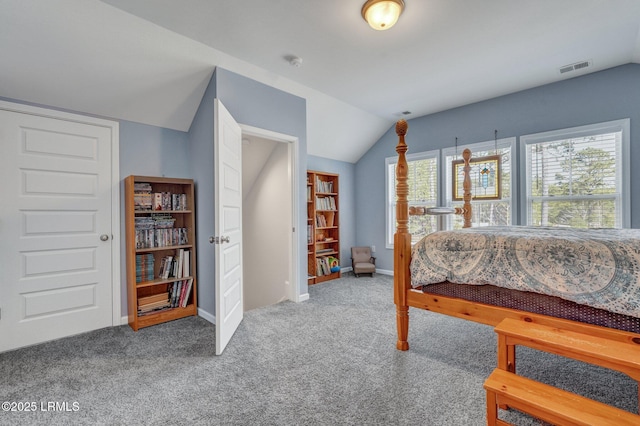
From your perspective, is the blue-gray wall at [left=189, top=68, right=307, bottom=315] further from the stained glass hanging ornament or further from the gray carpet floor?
the stained glass hanging ornament

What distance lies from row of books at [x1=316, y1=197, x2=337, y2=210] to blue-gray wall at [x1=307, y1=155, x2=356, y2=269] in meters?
0.30

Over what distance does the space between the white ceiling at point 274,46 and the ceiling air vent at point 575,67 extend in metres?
0.09

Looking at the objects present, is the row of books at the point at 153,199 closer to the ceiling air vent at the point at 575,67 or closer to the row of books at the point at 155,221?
the row of books at the point at 155,221

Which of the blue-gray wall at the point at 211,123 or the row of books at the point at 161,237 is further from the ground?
the blue-gray wall at the point at 211,123

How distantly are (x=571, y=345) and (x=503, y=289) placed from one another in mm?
451

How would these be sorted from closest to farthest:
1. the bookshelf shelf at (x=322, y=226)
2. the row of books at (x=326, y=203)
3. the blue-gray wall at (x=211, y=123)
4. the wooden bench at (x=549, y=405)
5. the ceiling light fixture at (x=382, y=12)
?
the wooden bench at (x=549, y=405)
the ceiling light fixture at (x=382, y=12)
the blue-gray wall at (x=211, y=123)
the bookshelf shelf at (x=322, y=226)
the row of books at (x=326, y=203)

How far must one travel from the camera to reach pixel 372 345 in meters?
2.30

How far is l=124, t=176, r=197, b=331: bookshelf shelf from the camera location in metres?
2.76

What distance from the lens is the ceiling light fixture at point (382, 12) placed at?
6.61 feet

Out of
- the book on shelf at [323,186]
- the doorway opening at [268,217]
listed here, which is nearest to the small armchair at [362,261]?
the book on shelf at [323,186]

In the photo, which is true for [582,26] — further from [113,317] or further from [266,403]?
[113,317]

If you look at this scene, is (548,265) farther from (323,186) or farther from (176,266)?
(323,186)


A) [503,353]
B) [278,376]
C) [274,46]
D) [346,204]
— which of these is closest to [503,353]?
[503,353]

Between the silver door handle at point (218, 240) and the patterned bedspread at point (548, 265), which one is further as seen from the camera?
the silver door handle at point (218, 240)
